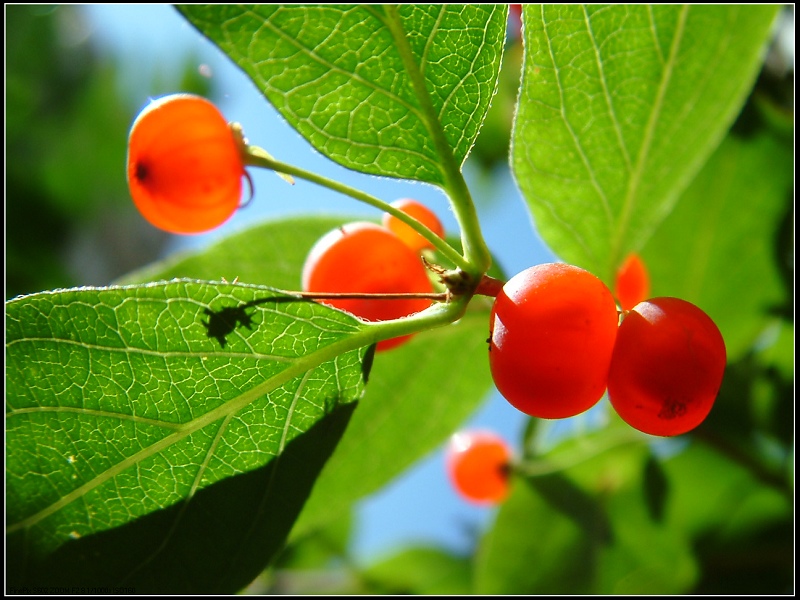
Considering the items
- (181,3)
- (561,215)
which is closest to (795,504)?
(561,215)

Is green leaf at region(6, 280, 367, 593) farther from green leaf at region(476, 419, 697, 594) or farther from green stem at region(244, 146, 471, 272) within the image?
green leaf at region(476, 419, 697, 594)

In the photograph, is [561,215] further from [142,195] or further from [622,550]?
[622,550]

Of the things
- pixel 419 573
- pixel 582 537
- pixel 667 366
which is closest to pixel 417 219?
pixel 667 366

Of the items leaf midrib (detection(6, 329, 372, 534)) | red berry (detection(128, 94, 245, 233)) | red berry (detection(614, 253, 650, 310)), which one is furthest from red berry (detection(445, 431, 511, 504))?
red berry (detection(128, 94, 245, 233))

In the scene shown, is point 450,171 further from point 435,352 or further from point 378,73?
point 435,352

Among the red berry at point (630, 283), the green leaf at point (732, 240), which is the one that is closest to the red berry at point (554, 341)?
the red berry at point (630, 283)

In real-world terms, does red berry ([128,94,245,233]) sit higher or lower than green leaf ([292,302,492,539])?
higher
